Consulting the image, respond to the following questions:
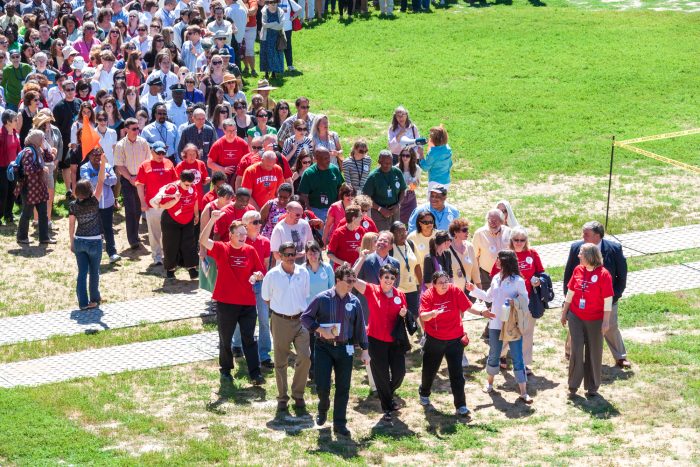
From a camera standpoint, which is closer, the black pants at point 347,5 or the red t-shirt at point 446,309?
the red t-shirt at point 446,309

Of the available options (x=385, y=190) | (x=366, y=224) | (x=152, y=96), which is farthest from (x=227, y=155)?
(x=366, y=224)

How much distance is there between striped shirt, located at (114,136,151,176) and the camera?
1772 centimetres

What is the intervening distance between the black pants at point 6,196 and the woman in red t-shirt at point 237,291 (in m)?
6.81

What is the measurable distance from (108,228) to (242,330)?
492cm

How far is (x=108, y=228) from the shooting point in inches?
691

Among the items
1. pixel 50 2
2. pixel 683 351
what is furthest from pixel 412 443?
pixel 50 2

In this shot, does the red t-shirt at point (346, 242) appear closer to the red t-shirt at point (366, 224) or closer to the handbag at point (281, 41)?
the red t-shirt at point (366, 224)

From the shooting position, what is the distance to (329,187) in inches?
635

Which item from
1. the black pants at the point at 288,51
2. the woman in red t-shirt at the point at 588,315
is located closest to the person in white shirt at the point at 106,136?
the woman in red t-shirt at the point at 588,315

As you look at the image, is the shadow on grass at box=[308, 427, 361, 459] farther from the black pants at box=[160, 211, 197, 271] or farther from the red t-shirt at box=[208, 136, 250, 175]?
the red t-shirt at box=[208, 136, 250, 175]

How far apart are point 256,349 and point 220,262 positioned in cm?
105

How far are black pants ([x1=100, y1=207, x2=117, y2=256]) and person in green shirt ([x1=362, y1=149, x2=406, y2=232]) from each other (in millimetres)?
3898

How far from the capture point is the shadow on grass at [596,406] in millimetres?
12695

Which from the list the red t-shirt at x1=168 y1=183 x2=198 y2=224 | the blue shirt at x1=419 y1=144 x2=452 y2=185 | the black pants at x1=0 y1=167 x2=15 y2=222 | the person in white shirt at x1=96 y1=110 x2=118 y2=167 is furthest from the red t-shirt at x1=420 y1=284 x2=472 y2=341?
the black pants at x1=0 y1=167 x2=15 y2=222
